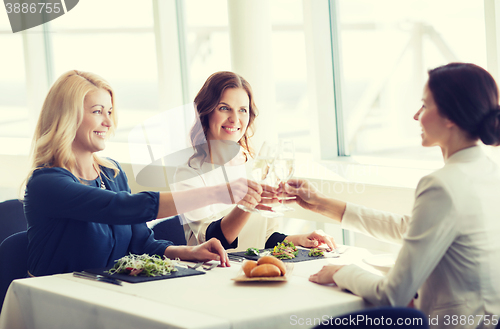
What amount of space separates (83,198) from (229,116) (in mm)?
897

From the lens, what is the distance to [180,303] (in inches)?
54.7

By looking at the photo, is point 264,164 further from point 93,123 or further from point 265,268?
point 93,123

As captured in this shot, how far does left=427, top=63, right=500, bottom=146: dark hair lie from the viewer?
1385 mm

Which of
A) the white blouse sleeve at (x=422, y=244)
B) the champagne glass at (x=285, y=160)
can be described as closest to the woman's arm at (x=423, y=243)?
the white blouse sleeve at (x=422, y=244)

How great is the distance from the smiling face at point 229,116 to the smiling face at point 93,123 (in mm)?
540

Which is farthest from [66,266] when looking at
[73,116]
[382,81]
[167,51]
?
[167,51]

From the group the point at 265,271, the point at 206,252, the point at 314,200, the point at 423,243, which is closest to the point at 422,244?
the point at 423,243

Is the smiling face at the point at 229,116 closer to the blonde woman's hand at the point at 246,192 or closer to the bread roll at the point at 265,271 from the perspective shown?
the blonde woman's hand at the point at 246,192

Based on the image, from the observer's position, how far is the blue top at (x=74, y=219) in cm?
177

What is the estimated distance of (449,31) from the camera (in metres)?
3.06

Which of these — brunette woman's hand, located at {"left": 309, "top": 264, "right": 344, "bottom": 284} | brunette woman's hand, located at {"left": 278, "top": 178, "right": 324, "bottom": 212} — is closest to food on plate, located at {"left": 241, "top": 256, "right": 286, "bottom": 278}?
brunette woman's hand, located at {"left": 309, "top": 264, "right": 344, "bottom": 284}

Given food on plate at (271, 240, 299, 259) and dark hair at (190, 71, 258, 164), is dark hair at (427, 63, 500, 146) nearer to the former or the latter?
food on plate at (271, 240, 299, 259)

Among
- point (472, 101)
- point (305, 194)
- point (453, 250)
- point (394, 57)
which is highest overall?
point (394, 57)

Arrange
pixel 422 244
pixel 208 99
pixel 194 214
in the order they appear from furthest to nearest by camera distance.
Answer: pixel 208 99
pixel 194 214
pixel 422 244
